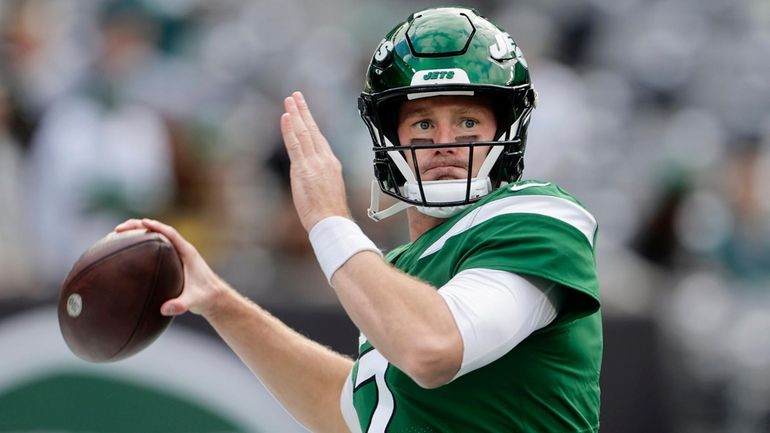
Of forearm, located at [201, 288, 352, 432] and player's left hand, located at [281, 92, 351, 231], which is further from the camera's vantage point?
forearm, located at [201, 288, 352, 432]

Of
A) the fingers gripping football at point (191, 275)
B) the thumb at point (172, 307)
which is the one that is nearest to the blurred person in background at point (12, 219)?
the fingers gripping football at point (191, 275)

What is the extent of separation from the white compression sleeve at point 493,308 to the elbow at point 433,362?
29 millimetres

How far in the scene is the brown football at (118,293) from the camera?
3459 millimetres

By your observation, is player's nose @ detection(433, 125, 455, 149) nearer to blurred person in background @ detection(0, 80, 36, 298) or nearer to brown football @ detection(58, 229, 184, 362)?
brown football @ detection(58, 229, 184, 362)

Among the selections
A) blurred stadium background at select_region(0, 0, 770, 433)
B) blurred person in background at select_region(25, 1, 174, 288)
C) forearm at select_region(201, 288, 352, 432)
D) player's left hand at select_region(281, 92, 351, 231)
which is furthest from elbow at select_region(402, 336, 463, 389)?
blurred person in background at select_region(25, 1, 174, 288)

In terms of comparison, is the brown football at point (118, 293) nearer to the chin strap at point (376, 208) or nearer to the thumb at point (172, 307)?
the thumb at point (172, 307)

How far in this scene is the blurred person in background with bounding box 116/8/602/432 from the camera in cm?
283

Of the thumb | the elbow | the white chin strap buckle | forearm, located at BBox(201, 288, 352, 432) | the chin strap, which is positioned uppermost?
the white chin strap buckle

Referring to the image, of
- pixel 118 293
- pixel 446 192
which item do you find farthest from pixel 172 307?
pixel 446 192

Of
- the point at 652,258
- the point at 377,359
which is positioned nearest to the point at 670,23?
the point at 652,258

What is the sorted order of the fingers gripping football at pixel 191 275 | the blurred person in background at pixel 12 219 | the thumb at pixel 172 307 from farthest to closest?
the blurred person in background at pixel 12 219, the fingers gripping football at pixel 191 275, the thumb at pixel 172 307

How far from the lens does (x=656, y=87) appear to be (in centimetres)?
1280

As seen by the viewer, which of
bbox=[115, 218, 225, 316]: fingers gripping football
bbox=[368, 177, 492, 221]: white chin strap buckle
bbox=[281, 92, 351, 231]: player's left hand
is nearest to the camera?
bbox=[281, 92, 351, 231]: player's left hand

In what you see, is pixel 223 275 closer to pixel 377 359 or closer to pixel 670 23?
pixel 377 359
